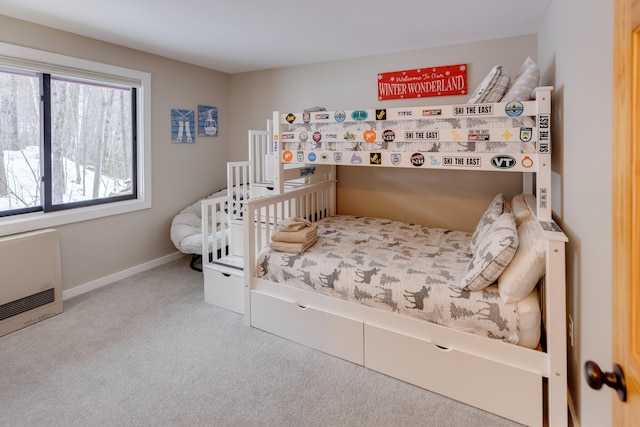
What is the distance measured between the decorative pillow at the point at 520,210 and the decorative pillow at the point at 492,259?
30cm

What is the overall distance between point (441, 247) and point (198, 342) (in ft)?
6.16

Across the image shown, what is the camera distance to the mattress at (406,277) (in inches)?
69.1

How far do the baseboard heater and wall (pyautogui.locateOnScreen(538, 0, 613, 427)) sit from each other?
3.45m

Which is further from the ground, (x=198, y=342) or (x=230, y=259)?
(x=230, y=259)

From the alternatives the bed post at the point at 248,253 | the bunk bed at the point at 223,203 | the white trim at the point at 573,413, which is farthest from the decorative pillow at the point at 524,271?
the bunk bed at the point at 223,203

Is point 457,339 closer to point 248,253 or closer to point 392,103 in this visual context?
point 248,253

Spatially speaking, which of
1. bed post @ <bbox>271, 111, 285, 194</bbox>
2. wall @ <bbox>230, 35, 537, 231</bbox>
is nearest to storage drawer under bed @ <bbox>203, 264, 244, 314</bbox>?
bed post @ <bbox>271, 111, 285, 194</bbox>

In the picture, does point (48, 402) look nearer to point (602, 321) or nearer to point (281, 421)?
point (281, 421)

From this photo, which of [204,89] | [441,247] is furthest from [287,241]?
[204,89]

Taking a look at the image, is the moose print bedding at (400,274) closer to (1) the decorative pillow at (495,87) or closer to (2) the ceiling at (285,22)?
(1) the decorative pillow at (495,87)

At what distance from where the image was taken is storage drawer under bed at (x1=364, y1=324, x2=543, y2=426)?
1.69 metres

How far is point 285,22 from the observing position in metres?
2.70

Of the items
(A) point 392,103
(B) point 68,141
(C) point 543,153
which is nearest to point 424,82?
(A) point 392,103

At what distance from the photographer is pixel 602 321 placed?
115 cm
